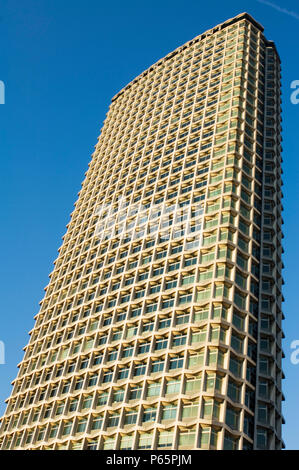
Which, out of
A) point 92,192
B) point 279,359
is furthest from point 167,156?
point 279,359

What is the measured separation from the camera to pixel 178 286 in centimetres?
6209

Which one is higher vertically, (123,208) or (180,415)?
(123,208)

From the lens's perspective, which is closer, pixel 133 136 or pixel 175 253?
pixel 175 253

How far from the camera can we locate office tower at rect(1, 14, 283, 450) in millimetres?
53875

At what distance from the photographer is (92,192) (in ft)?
315

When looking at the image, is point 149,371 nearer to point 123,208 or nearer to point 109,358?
point 109,358

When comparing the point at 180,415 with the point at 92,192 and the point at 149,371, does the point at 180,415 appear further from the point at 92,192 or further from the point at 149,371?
the point at 92,192

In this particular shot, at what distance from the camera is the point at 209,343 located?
5372 cm

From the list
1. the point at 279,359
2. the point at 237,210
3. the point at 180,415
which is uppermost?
the point at 237,210

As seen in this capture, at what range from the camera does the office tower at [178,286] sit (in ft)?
177
